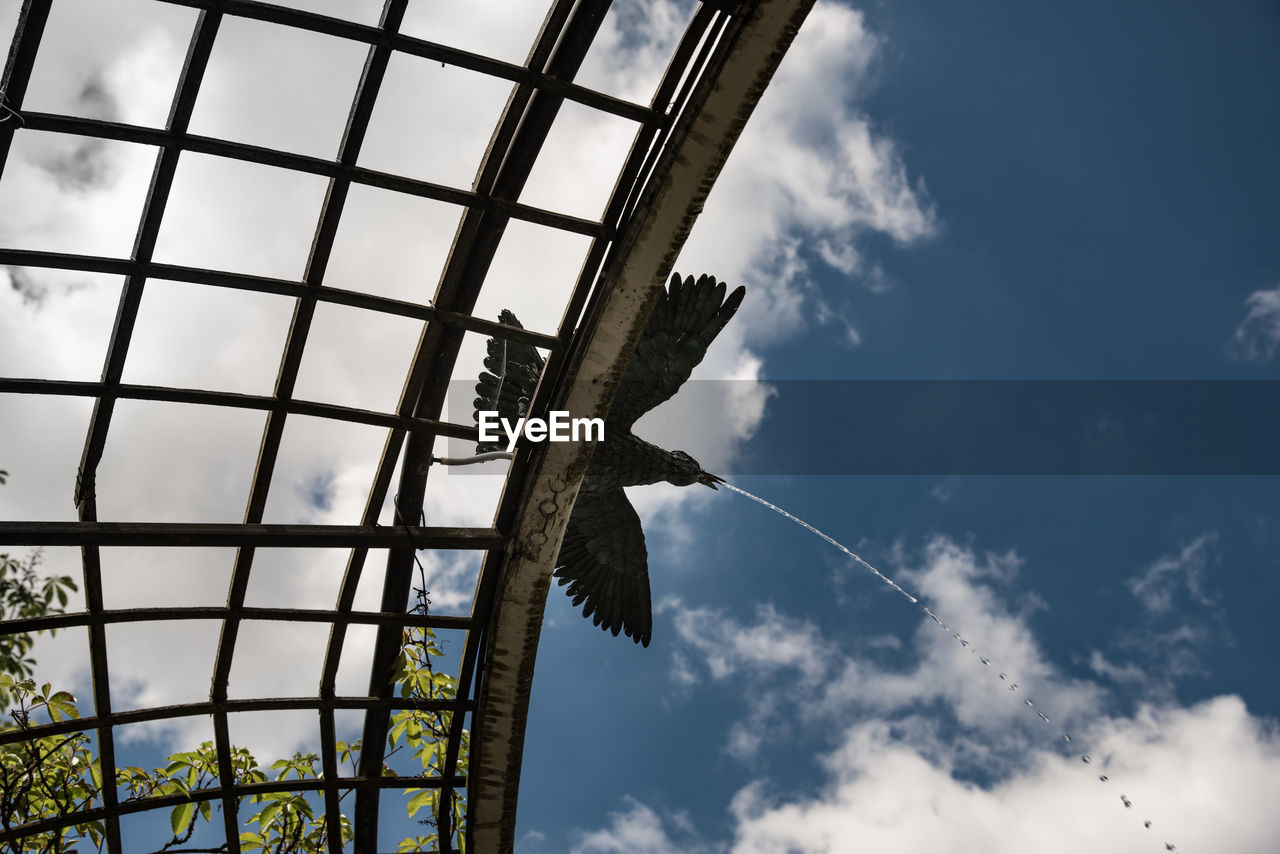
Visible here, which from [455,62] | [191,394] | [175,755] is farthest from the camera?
[175,755]

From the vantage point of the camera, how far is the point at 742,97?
421 centimetres

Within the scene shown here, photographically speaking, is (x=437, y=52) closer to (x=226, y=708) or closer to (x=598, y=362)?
(x=598, y=362)

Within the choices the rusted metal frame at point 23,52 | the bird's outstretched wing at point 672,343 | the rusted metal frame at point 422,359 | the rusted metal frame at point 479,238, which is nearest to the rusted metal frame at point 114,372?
the rusted metal frame at point 23,52

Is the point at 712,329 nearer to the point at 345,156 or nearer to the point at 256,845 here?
the point at 345,156

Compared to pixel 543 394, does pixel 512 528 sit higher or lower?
lower

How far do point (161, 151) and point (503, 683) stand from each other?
3.70 m

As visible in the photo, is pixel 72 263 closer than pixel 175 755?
Yes

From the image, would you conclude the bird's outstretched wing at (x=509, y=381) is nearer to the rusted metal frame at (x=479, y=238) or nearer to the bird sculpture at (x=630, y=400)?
the bird sculpture at (x=630, y=400)

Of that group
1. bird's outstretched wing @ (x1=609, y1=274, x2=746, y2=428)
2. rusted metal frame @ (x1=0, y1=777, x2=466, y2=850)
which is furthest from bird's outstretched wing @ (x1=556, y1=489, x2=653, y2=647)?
rusted metal frame @ (x1=0, y1=777, x2=466, y2=850)

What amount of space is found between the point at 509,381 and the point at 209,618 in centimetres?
239

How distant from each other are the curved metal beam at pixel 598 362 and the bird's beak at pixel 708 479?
1.64 m

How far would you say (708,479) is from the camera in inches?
263

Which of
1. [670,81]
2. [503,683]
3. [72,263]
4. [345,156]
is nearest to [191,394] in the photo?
[72,263]

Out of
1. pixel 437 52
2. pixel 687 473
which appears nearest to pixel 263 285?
pixel 437 52
